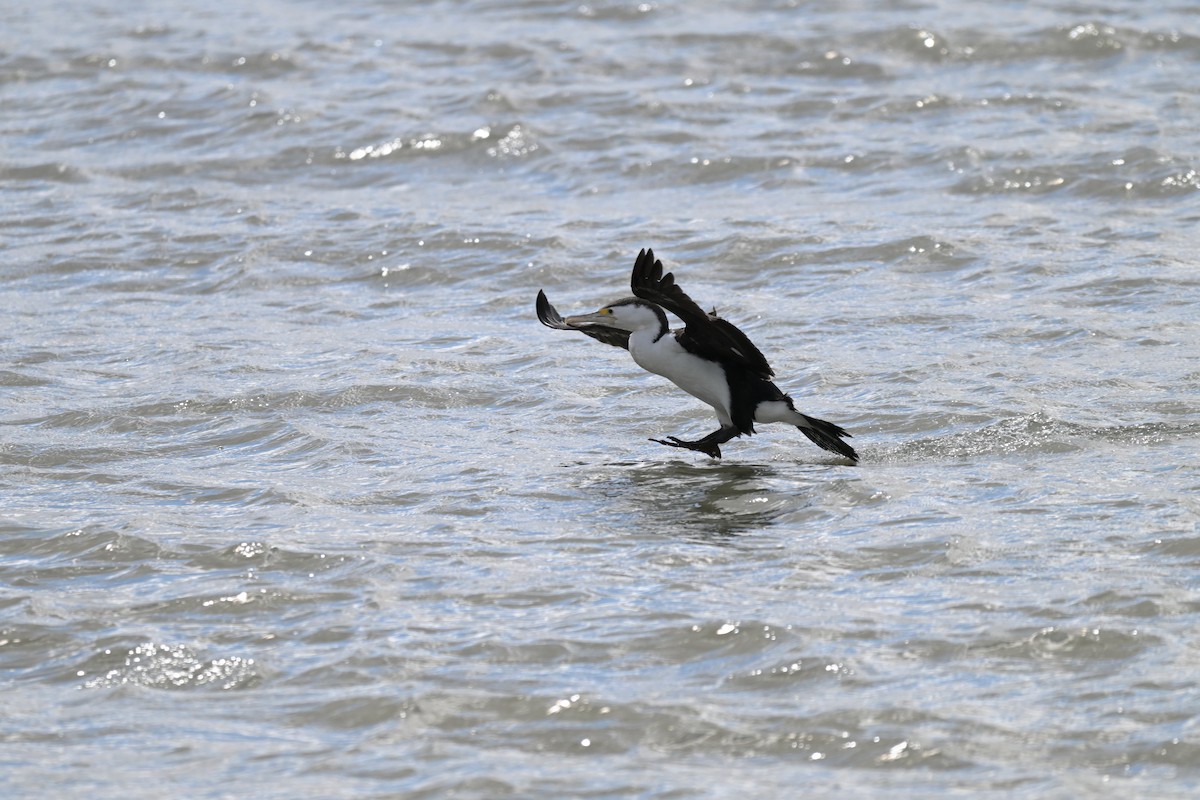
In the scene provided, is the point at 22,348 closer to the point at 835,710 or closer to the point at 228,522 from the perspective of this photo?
the point at 228,522

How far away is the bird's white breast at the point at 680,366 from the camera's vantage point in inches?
313

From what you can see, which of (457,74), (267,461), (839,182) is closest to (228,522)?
(267,461)

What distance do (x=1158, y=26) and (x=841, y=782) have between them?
12615 mm

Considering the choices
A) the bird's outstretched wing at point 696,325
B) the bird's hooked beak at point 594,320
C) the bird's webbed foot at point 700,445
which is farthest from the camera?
the bird's hooked beak at point 594,320

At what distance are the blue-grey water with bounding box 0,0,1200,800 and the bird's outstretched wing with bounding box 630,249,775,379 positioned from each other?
520 millimetres

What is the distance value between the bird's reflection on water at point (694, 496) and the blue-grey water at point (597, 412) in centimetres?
3

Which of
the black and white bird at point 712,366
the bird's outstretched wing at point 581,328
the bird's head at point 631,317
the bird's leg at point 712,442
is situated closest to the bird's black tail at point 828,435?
the black and white bird at point 712,366

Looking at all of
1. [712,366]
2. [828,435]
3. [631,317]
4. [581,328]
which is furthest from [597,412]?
[828,435]

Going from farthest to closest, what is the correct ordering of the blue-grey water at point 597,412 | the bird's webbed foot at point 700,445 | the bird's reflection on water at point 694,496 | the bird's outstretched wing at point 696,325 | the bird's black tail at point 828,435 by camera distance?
the bird's webbed foot at point 700,445 < the bird's black tail at point 828,435 < the bird's outstretched wing at point 696,325 < the bird's reflection on water at point 694,496 < the blue-grey water at point 597,412

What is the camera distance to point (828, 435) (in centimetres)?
785

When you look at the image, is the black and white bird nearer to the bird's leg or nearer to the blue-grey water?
the bird's leg

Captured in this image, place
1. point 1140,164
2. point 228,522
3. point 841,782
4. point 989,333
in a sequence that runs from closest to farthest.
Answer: point 841,782 → point 228,522 → point 989,333 → point 1140,164

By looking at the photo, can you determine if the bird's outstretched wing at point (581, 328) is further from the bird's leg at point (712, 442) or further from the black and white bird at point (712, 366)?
the bird's leg at point (712, 442)

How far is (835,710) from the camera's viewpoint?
523 cm
